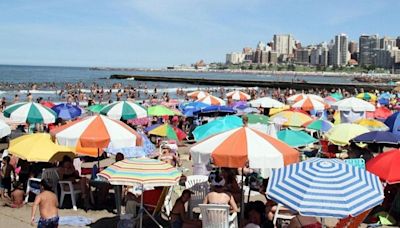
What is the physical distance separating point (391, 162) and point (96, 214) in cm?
488

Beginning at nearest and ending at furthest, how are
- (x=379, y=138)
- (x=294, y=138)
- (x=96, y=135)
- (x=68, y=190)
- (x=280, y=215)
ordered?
1. (x=280, y=215)
2. (x=96, y=135)
3. (x=68, y=190)
4. (x=379, y=138)
5. (x=294, y=138)

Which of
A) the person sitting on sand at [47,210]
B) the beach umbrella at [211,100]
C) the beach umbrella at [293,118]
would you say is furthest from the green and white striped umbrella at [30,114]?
the beach umbrella at [211,100]

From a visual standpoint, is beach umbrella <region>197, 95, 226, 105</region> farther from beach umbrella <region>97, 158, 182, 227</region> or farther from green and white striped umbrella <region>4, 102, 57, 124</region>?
beach umbrella <region>97, 158, 182, 227</region>

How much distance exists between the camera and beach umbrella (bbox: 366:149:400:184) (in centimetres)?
743

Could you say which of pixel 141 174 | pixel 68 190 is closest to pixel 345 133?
pixel 68 190

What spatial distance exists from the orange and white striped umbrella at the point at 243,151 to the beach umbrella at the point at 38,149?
317cm

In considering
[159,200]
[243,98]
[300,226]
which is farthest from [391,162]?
[243,98]

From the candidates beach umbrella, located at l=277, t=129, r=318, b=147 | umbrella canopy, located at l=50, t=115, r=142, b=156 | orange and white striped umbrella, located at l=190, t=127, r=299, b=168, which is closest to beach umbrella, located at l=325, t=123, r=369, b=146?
beach umbrella, located at l=277, t=129, r=318, b=147

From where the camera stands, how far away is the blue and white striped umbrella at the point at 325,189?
5.14 metres

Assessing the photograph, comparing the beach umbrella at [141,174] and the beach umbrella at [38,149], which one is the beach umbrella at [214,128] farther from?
the beach umbrella at [141,174]

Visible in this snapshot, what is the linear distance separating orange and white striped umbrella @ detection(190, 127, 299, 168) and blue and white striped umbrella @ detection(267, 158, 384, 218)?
938 mm

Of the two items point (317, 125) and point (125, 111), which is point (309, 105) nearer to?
point (317, 125)

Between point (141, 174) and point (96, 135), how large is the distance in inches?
71.0

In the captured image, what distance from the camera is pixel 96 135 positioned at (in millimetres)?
8297
